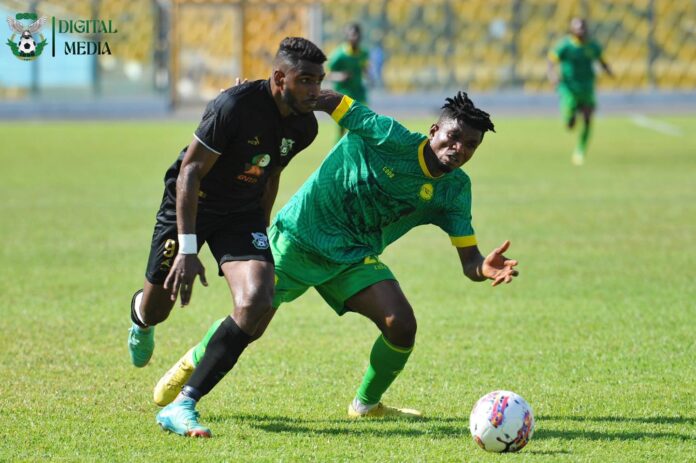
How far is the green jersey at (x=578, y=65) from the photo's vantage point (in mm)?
21453

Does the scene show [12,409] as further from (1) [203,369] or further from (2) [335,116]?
(2) [335,116]

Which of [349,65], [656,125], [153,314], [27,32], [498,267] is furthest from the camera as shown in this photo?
[656,125]

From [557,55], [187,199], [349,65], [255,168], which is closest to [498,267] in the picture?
[255,168]

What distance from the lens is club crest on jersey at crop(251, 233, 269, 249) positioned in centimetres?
607

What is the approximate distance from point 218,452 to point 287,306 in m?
4.24

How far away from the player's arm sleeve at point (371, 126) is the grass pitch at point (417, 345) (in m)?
1.51

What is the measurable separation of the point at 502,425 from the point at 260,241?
1.63 m

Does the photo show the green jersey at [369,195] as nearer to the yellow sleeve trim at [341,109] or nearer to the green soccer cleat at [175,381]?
the yellow sleeve trim at [341,109]

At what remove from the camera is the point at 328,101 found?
6109mm

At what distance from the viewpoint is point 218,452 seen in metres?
5.44

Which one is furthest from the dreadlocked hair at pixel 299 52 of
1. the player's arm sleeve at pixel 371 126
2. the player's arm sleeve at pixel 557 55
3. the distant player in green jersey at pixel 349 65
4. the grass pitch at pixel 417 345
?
the player's arm sleeve at pixel 557 55

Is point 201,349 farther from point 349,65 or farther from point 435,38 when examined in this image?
point 435,38

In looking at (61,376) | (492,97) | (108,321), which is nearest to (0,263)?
(108,321)

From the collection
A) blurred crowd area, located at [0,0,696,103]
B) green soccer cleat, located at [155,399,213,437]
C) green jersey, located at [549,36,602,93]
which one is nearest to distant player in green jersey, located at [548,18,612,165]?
green jersey, located at [549,36,602,93]
